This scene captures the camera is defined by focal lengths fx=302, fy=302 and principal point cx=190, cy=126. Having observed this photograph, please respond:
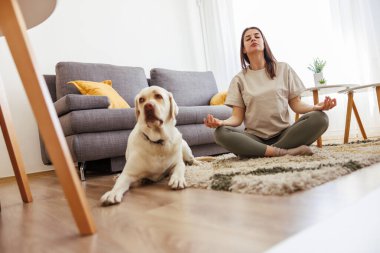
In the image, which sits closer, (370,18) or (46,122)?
(46,122)

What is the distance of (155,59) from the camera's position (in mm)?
4293

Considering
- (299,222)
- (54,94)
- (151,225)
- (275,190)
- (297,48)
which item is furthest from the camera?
(297,48)

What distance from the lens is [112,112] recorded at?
7.68 ft

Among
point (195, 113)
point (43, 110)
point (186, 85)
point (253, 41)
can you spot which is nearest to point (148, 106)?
point (43, 110)

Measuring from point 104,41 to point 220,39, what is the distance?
183 centimetres

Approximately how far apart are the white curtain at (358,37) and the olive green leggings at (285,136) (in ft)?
6.65

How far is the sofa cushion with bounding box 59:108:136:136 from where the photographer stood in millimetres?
2186

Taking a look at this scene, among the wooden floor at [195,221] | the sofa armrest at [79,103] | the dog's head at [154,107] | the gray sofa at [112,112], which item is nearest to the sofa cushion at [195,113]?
the gray sofa at [112,112]

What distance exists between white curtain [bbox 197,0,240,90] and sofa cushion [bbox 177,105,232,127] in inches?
67.7

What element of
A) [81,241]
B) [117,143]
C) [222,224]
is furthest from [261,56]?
[81,241]

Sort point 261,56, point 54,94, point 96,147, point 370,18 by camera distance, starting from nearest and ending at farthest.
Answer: point 261,56, point 96,147, point 54,94, point 370,18

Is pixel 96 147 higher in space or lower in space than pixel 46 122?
lower

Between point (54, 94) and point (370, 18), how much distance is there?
3.41 m

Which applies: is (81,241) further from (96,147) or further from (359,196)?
(96,147)
